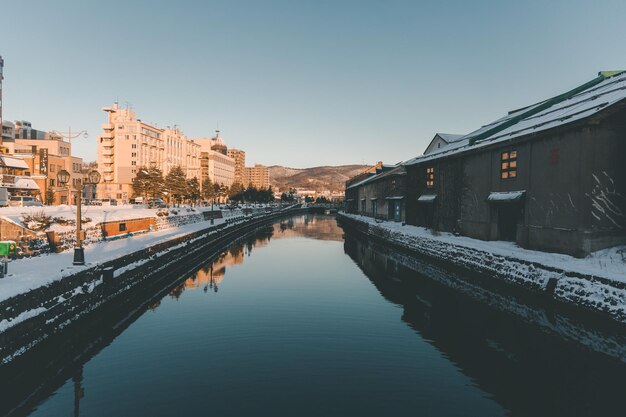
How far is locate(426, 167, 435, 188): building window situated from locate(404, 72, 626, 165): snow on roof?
7.97 feet

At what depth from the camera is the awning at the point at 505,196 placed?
25623 mm

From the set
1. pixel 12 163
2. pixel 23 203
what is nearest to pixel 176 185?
pixel 12 163

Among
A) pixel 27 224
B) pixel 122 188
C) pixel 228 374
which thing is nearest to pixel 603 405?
pixel 228 374

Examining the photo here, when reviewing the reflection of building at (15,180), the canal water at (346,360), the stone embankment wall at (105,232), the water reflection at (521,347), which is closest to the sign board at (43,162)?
the reflection of building at (15,180)

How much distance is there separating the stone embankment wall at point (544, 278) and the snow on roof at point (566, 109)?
28.8ft

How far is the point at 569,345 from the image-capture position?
14.4m

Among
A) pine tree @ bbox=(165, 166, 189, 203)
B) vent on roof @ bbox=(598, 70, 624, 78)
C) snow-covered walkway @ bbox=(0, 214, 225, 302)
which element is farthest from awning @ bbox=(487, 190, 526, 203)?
pine tree @ bbox=(165, 166, 189, 203)

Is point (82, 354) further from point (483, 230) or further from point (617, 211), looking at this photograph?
point (483, 230)

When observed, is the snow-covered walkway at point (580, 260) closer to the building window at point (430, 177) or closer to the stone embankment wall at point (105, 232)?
the building window at point (430, 177)

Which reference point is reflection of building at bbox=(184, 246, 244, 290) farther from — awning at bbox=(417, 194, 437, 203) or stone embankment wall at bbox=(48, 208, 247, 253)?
awning at bbox=(417, 194, 437, 203)

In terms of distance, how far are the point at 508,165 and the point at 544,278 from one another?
12.0 meters

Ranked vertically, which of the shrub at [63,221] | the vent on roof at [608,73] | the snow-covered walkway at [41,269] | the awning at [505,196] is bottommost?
the snow-covered walkway at [41,269]

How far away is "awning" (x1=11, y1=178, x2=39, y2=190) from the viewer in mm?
54744

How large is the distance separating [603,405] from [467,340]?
5.33m
